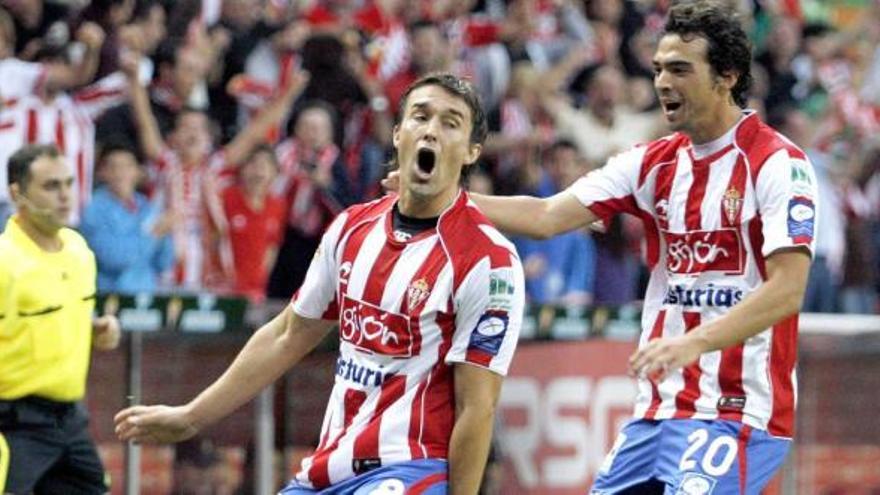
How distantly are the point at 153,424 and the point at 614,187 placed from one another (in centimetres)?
207

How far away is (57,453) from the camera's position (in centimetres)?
1070

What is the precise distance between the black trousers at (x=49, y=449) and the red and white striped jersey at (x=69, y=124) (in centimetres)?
196

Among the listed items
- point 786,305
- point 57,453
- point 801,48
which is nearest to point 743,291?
point 786,305

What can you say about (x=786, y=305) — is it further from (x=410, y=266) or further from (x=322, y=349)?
(x=322, y=349)

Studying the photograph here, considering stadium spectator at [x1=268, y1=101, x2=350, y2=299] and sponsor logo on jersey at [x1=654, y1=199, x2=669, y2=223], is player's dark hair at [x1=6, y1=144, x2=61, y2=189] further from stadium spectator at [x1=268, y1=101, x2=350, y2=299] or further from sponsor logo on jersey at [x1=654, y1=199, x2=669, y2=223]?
sponsor logo on jersey at [x1=654, y1=199, x2=669, y2=223]

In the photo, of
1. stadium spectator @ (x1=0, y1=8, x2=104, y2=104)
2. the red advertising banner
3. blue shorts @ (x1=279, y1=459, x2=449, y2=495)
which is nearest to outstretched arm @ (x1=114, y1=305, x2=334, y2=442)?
blue shorts @ (x1=279, y1=459, x2=449, y2=495)

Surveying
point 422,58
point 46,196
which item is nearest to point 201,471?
point 46,196

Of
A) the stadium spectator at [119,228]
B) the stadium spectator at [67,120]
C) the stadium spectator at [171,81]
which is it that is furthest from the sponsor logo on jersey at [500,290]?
the stadium spectator at [171,81]

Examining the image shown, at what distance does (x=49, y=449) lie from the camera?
10.7 metres

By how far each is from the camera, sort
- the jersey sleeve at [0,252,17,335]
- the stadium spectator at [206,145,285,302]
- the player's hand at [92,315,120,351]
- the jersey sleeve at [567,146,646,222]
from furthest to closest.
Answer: the stadium spectator at [206,145,285,302], the player's hand at [92,315,120,351], the jersey sleeve at [0,252,17,335], the jersey sleeve at [567,146,646,222]

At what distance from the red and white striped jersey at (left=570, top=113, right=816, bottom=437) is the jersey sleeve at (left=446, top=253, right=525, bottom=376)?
2.87ft

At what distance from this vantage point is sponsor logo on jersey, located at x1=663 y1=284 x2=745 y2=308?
7.36 metres

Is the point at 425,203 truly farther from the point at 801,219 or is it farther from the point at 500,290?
the point at 801,219

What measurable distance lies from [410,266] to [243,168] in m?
6.74
